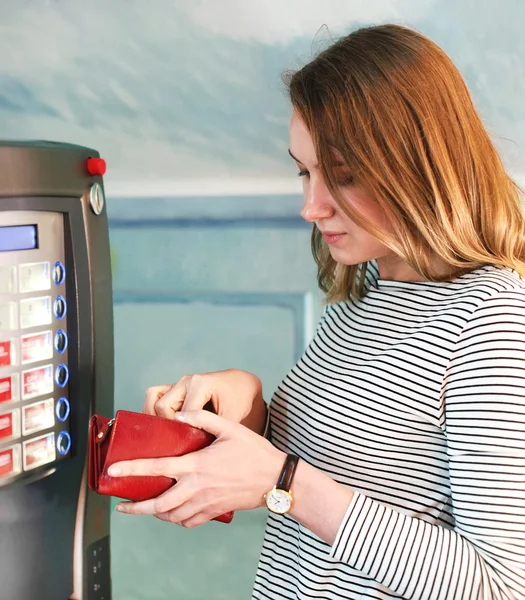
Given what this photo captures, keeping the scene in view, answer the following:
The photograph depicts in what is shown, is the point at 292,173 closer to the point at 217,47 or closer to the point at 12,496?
the point at 217,47

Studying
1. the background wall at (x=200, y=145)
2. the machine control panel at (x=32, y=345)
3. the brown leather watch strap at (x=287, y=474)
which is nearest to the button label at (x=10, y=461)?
the machine control panel at (x=32, y=345)

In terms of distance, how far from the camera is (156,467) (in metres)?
0.81

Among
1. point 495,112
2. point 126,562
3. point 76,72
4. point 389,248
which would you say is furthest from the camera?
point 126,562

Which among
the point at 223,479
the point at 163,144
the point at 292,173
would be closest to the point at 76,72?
the point at 163,144

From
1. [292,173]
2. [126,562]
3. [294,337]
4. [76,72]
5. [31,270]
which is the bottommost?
[126,562]

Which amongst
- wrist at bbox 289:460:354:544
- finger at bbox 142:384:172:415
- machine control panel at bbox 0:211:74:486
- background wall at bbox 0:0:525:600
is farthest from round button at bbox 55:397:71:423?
background wall at bbox 0:0:525:600

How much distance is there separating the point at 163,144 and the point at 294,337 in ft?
1.52

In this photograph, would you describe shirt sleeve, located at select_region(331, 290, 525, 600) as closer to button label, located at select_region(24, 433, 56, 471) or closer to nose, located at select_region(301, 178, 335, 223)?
nose, located at select_region(301, 178, 335, 223)

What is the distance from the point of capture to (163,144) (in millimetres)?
1438

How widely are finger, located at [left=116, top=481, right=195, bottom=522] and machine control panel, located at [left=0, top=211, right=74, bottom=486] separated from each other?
0.15m

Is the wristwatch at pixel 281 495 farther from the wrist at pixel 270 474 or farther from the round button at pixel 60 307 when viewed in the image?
the round button at pixel 60 307

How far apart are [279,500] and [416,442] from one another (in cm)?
19

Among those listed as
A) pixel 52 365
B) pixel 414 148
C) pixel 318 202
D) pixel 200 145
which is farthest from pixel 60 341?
pixel 200 145

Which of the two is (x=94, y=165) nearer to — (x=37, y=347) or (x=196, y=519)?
(x=37, y=347)
